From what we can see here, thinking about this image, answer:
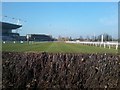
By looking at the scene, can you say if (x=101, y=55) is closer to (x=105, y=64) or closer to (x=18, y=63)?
(x=105, y=64)

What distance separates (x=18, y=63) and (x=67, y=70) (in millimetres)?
1337

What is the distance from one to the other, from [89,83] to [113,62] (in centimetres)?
89

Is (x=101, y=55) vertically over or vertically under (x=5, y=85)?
over

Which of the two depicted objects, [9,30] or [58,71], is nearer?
[58,71]

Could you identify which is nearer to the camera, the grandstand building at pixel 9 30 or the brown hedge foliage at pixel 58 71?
the brown hedge foliage at pixel 58 71

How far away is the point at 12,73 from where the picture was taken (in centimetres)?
711

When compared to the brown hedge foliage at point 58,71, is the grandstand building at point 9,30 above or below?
above

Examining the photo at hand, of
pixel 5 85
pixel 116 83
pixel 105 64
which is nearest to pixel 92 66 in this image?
pixel 105 64

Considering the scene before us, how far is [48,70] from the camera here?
726 centimetres

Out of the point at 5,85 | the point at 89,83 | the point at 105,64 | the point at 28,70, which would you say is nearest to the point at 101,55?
the point at 105,64

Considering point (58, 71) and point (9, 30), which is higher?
point (9, 30)

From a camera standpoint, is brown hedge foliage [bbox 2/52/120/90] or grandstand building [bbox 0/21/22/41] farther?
grandstand building [bbox 0/21/22/41]

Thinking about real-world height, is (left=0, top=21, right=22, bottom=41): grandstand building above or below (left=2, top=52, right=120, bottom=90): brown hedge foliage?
above

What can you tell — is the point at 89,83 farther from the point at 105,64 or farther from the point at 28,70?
the point at 28,70
